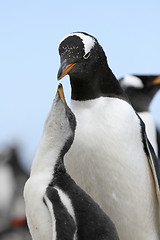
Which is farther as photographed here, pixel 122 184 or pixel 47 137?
pixel 122 184

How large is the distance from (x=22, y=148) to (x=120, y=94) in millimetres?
1722

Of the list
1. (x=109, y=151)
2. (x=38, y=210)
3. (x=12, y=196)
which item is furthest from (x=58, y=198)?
(x=12, y=196)

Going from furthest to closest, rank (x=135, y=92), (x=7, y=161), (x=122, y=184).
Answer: (x=135, y=92)
(x=7, y=161)
(x=122, y=184)

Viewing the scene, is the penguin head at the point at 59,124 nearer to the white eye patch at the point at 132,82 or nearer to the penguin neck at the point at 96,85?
the penguin neck at the point at 96,85

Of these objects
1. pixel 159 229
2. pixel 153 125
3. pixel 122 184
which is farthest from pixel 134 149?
pixel 153 125

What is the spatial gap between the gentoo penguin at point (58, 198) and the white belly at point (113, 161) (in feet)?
1.42

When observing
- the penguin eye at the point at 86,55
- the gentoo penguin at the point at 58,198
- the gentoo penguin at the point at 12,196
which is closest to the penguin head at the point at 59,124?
the gentoo penguin at the point at 58,198

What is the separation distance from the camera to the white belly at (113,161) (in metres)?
3.83

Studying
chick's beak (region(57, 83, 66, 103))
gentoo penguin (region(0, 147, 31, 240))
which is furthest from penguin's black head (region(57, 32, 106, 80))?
gentoo penguin (region(0, 147, 31, 240))

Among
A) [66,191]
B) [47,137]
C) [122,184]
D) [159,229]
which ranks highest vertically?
[47,137]

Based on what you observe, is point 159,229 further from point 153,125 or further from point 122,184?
point 153,125

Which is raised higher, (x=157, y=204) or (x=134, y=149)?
(x=134, y=149)

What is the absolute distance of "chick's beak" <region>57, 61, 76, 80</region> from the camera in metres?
3.47

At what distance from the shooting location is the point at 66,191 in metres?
3.22
